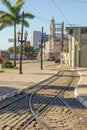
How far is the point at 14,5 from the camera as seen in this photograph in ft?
194

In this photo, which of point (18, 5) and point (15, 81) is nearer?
point (15, 81)

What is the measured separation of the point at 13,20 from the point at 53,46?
107780 millimetres

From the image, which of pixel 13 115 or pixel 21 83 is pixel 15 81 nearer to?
pixel 21 83

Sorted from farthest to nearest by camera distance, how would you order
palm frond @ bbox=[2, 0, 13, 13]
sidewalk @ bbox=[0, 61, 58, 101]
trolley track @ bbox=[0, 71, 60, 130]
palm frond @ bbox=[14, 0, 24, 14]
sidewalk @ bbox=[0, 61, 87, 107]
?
1. palm frond @ bbox=[14, 0, 24, 14]
2. palm frond @ bbox=[2, 0, 13, 13]
3. sidewalk @ bbox=[0, 61, 58, 101]
4. sidewalk @ bbox=[0, 61, 87, 107]
5. trolley track @ bbox=[0, 71, 60, 130]

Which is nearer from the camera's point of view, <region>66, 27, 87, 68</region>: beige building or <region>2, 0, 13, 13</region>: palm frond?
<region>2, 0, 13, 13</region>: palm frond

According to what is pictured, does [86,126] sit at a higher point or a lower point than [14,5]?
lower

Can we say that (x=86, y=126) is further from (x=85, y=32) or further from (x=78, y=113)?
(x=85, y=32)

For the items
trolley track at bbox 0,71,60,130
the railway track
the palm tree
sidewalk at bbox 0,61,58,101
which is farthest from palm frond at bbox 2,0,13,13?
trolley track at bbox 0,71,60,130

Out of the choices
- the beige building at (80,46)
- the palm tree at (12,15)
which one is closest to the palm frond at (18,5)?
the palm tree at (12,15)

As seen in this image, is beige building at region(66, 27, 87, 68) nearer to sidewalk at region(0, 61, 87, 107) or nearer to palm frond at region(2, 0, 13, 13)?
palm frond at region(2, 0, 13, 13)

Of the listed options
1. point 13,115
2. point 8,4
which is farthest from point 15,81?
point 8,4

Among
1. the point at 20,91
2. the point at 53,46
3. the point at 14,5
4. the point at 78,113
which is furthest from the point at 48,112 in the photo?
the point at 53,46

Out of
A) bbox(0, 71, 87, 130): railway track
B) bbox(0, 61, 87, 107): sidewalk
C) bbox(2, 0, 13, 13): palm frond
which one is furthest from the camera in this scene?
bbox(2, 0, 13, 13): palm frond

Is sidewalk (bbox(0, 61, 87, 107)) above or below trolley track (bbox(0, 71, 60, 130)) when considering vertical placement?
below
